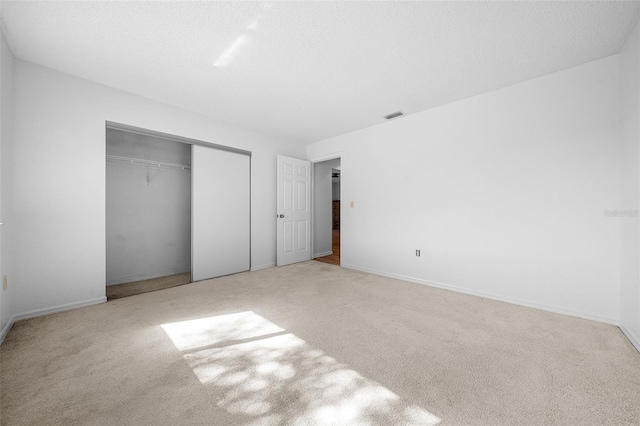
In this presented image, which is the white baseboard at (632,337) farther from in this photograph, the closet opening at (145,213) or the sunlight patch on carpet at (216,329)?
the closet opening at (145,213)

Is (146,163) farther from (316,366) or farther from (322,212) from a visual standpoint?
(316,366)

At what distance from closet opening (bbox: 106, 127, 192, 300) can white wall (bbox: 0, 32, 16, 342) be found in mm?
1145

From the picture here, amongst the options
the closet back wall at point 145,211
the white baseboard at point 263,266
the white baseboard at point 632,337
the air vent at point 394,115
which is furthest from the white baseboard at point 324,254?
the white baseboard at point 632,337

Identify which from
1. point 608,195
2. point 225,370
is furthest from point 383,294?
point 608,195

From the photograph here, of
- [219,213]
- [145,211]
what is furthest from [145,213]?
[219,213]

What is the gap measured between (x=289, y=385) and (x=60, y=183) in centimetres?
309

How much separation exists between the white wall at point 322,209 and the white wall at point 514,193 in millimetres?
1789

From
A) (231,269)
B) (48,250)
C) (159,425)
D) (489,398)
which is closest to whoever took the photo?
(159,425)

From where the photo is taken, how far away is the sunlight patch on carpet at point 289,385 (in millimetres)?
1328

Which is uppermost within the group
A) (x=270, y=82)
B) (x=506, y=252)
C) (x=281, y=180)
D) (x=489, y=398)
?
(x=270, y=82)

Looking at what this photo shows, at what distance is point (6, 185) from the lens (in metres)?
2.29

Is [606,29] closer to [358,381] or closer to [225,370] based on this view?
[358,381]

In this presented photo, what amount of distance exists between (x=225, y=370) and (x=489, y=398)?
160cm

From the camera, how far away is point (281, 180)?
4.91 m
